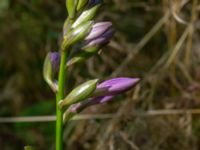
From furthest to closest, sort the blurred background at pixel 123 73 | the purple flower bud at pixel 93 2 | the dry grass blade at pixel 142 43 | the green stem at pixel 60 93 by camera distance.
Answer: the dry grass blade at pixel 142 43, the blurred background at pixel 123 73, the purple flower bud at pixel 93 2, the green stem at pixel 60 93

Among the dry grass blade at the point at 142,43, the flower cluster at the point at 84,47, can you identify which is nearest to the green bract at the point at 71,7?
the flower cluster at the point at 84,47

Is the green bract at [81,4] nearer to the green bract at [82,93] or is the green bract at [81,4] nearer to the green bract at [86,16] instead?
the green bract at [86,16]

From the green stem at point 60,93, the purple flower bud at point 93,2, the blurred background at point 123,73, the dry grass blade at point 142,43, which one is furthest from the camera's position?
the dry grass blade at point 142,43

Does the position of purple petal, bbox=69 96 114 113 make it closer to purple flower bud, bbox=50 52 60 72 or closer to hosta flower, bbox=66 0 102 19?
purple flower bud, bbox=50 52 60 72

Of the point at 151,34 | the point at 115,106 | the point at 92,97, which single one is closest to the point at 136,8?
the point at 151,34

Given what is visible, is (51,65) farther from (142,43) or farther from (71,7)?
(142,43)

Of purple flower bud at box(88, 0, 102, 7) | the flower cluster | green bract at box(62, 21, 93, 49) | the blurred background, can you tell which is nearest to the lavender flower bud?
the flower cluster
